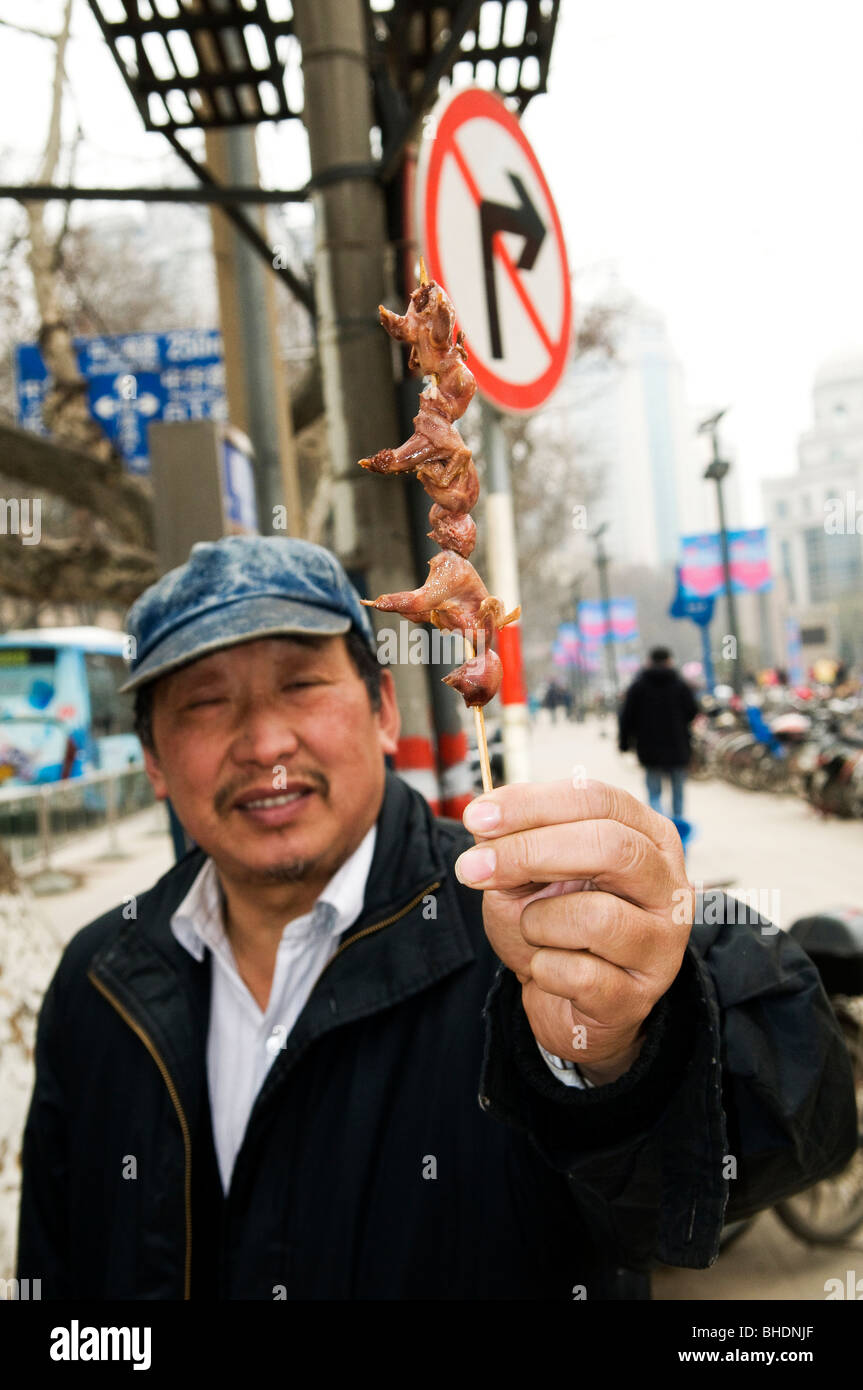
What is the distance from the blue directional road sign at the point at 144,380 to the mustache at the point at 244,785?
368 inches

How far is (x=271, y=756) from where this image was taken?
1.92m

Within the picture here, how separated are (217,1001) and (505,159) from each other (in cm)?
237

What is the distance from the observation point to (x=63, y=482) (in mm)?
8594

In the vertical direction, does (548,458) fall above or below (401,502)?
above

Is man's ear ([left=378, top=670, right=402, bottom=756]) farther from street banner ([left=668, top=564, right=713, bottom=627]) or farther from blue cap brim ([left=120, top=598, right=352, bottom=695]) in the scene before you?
street banner ([left=668, top=564, right=713, bottom=627])

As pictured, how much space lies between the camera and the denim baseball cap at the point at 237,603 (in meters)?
1.96

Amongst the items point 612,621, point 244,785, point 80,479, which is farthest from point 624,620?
point 244,785

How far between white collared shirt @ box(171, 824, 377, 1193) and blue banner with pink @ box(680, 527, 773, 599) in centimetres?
1673

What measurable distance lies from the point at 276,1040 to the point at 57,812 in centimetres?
1207

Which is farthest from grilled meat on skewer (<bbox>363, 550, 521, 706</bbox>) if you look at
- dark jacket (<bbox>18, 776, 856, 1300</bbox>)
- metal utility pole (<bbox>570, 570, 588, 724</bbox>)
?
metal utility pole (<bbox>570, 570, 588, 724</bbox>)

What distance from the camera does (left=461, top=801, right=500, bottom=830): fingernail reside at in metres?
1.11

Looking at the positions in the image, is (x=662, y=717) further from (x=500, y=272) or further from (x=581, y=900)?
(x=581, y=900)

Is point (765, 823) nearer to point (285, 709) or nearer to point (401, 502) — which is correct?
point (401, 502)
